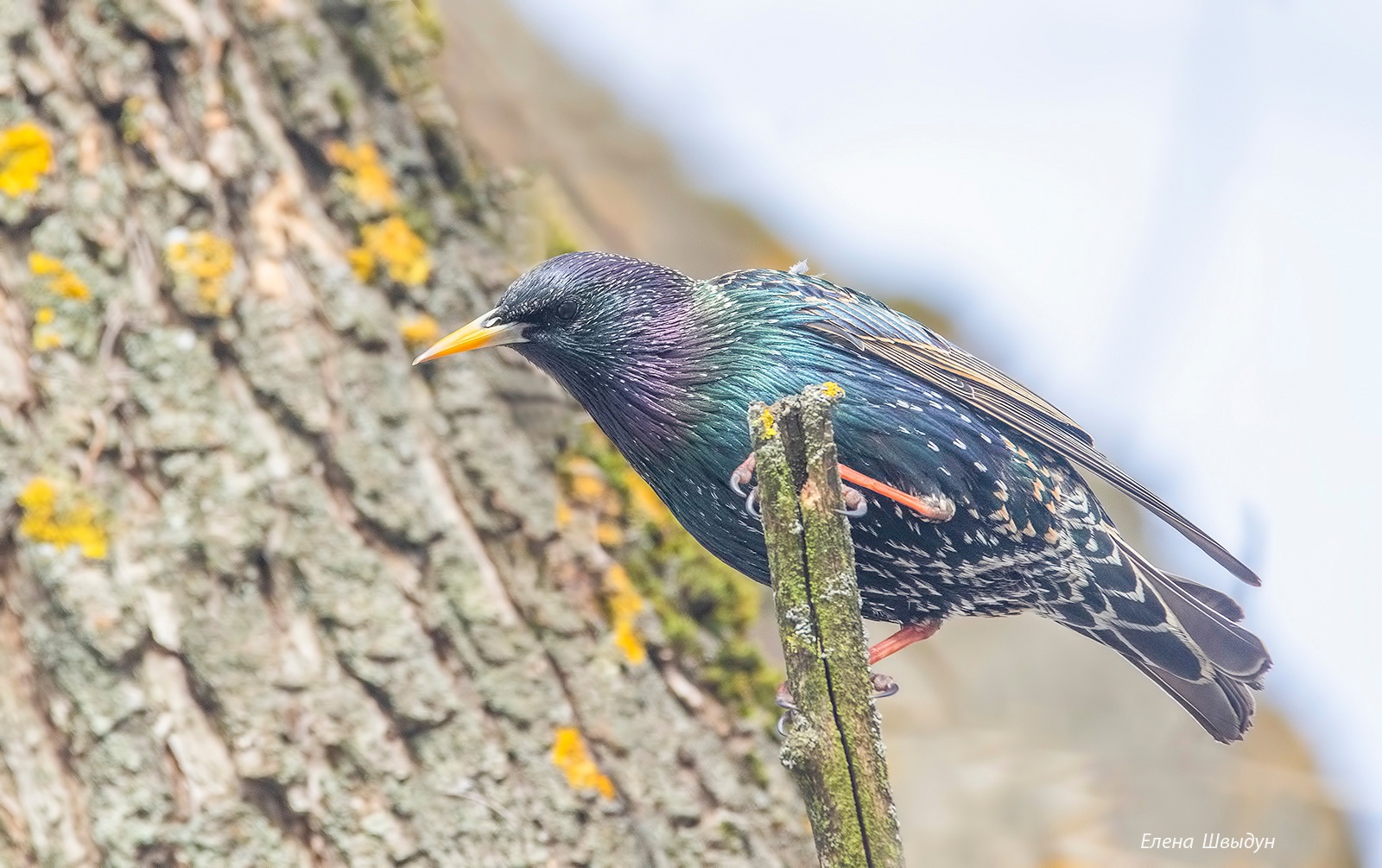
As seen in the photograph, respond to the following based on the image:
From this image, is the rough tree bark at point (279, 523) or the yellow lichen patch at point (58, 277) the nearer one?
the rough tree bark at point (279, 523)

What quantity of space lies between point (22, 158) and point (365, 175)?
110cm

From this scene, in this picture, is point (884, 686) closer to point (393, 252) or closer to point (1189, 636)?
point (1189, 636)

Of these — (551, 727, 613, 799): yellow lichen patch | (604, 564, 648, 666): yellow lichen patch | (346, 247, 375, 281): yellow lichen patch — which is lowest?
(551, 727, 613, 799): yellow lichen patch

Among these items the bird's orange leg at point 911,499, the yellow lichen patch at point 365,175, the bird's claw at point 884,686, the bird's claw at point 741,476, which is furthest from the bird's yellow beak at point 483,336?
the yellow lichen patch at point 365,175

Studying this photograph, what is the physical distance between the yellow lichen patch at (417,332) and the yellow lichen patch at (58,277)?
1.02m

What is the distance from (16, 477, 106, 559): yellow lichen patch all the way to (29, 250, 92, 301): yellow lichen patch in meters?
0.62

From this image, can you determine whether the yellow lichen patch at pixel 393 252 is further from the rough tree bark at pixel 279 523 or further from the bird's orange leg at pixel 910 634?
the bird's orange leg at pixel 910 634

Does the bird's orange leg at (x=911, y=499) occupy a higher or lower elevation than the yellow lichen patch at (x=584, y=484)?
higher

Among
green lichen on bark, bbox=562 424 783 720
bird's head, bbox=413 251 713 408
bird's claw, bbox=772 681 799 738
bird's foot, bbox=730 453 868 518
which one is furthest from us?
green lichen on bark, bbox=562 424 783 720

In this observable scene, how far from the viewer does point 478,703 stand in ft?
13.0

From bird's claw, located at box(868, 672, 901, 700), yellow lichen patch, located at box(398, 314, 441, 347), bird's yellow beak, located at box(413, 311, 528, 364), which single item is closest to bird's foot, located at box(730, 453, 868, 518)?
bird's claw, located at box(868, 672, 901, 700)

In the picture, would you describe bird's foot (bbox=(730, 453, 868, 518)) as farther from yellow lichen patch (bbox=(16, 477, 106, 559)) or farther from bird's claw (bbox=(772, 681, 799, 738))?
yellow lichen patch (bbox=(16, 477, 106, 559))

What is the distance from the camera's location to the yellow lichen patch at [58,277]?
4000 mm

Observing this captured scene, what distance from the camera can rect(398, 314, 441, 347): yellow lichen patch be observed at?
4.39 m
